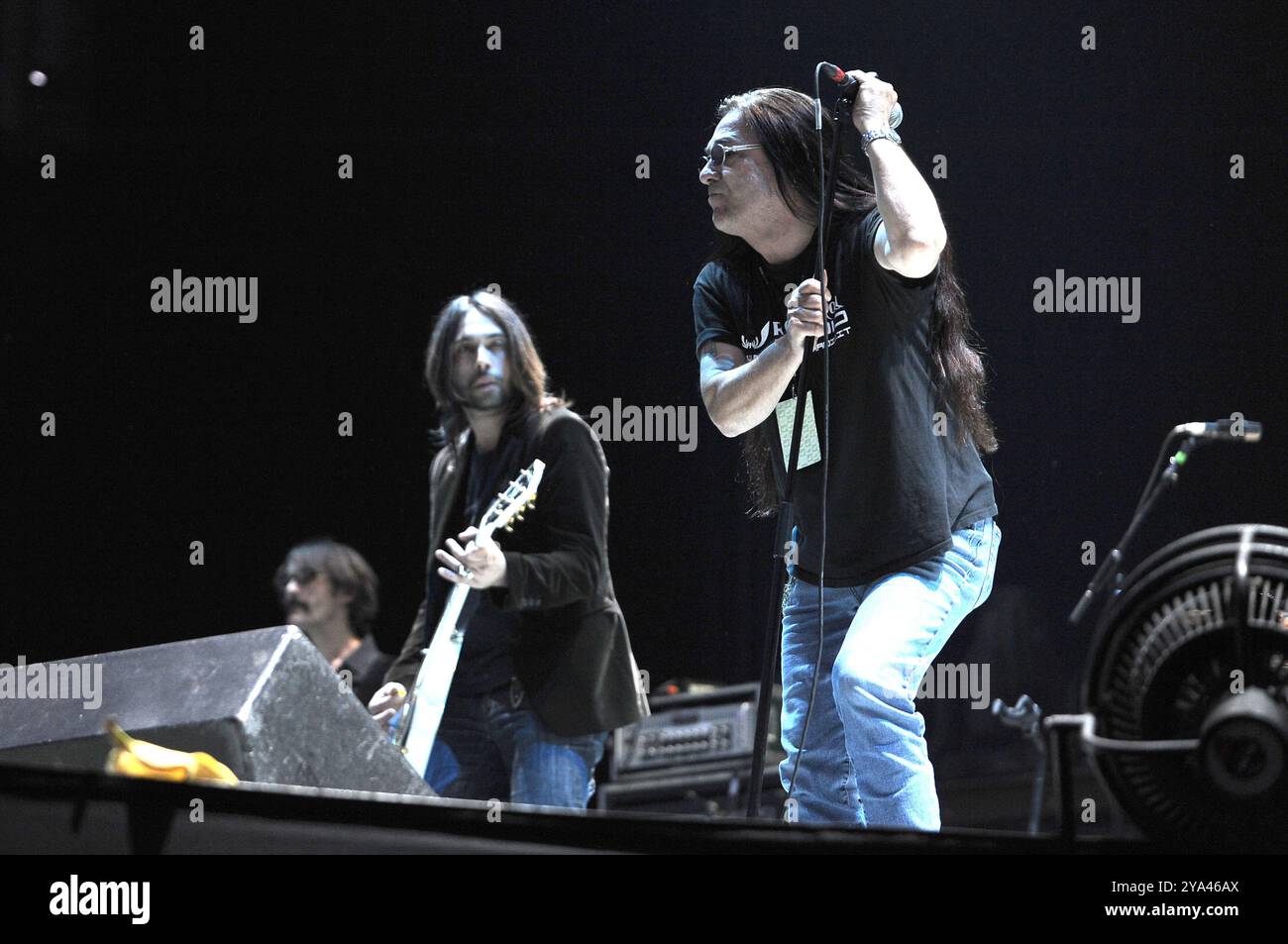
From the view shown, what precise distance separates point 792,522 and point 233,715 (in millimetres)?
999

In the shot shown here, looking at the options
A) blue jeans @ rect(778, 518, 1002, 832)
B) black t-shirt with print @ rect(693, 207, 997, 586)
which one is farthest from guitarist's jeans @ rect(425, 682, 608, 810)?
black t-shirt with print @ rect(693, 207, 997, 586)

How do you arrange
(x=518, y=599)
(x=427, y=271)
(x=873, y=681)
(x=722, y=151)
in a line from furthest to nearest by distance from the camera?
(x=427, y=271) → (x=518, y=599) → (x=722, y=151) → (x=873, y=681)

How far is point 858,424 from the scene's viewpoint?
2.47m

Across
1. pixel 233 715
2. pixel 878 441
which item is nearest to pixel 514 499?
pixel 878 441

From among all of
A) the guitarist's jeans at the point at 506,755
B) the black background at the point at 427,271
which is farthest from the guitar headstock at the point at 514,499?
the black background at the point at 427,271

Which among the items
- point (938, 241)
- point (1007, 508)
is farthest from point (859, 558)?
point (1007, 508)

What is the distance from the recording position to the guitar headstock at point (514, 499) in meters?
3.29

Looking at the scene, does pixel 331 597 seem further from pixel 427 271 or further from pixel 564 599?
pixel 564 599

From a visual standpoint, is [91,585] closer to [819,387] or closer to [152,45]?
[152,45]

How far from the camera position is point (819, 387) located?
2.55 metres

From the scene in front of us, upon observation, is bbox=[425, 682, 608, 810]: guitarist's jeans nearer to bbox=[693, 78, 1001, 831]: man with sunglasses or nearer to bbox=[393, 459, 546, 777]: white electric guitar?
bbox=[393, 459, 546, 777]: white electric guitar

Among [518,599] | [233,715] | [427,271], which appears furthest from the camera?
[427,271]

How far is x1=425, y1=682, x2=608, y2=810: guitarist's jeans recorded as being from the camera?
10.1 ft
